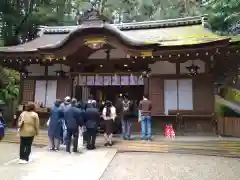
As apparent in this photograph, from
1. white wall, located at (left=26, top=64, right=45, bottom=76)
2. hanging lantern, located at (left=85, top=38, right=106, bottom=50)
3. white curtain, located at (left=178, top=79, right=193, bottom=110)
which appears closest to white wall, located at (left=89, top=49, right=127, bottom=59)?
hanging lantern, located at (left=85, top=38, right=106, bottom=50)

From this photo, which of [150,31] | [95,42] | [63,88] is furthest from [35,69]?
[150,31]

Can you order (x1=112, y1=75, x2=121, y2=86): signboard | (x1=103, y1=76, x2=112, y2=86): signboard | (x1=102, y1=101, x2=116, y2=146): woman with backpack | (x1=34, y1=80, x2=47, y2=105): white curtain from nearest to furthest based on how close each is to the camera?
1. (x1=102, y1=101, x2=116, y2=146): woman with backpack
2. (x1=112, y1=75, x2=121, y2=86): signboard
3. (x1=103, y1=76, x2=112, y2=86): signboard
4. (x1=34, y1=80, x2=47, y2=105): white curtain

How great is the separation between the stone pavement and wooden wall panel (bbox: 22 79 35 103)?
15.3 ft

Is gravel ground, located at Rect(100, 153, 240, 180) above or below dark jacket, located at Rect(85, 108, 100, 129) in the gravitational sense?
below

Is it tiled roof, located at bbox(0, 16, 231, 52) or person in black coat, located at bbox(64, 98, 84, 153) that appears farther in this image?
tiled roof, located at bbox(0, 16, 231, 52)

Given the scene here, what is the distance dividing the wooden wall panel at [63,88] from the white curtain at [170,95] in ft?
14.6

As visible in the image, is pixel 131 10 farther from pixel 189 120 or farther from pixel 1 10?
pixel 189 120

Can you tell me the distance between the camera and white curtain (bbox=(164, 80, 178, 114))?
10.7 metres

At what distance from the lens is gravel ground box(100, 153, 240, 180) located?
557 cm

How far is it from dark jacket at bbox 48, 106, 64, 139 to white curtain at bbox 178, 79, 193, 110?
5.12m

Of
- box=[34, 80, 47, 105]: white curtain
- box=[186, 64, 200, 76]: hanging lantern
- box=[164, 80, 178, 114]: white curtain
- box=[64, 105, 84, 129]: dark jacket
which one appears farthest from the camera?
box=[34, 80, 47, 105]: white curtain

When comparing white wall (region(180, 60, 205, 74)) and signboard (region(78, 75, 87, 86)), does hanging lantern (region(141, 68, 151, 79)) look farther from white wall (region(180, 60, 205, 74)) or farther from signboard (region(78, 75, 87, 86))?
signboard (region(78, 75, 87, 86))

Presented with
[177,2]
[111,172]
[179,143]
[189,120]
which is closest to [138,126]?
[189,120]

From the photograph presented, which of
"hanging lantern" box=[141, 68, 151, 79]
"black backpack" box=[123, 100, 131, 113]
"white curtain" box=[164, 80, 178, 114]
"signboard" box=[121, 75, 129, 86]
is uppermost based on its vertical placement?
"hanging lantern" box=[141, 68, 151, 79]
